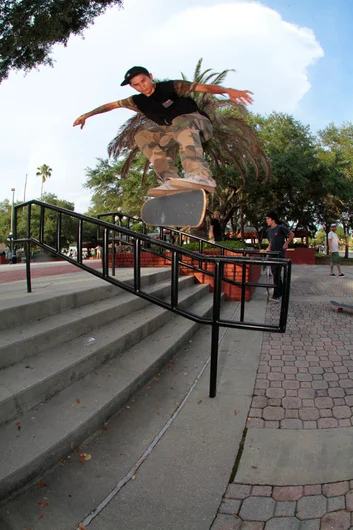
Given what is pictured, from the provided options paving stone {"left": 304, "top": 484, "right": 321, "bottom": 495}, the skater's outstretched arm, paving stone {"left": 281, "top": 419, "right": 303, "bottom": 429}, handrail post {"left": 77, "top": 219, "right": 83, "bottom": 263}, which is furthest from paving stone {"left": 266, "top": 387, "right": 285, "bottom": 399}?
the skater's outstretched arm

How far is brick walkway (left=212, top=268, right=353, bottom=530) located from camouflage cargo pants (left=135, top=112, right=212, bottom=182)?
218 centimetres

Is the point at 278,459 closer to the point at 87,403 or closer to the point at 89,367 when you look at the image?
the point at 87,403

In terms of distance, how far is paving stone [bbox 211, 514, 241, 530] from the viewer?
1571 millimetres

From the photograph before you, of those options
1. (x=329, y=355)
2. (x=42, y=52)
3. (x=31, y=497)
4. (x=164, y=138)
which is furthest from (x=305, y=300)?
(x=42, y=52)

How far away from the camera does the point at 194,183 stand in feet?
10.6

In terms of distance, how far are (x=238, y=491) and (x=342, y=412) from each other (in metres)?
1.22

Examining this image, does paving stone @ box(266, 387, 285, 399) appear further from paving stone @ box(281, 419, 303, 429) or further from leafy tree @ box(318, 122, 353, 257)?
leafy tree @ box(318, 122, 353, 257)

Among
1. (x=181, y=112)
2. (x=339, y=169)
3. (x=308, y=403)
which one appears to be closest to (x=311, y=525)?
(x=308, y=403)

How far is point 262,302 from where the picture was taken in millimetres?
7016

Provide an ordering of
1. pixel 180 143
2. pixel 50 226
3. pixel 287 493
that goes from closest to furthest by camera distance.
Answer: pixel 287 493
pixel 180 143
pixel 50 226

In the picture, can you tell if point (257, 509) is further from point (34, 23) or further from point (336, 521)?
point (34, 23)

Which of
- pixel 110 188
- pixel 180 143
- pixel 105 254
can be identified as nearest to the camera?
pixel 105 254

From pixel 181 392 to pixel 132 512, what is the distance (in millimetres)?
1268

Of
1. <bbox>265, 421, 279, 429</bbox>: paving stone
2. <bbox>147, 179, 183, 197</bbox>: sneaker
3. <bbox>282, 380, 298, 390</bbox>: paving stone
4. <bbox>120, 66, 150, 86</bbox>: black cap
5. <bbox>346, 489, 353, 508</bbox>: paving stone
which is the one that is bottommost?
<bbox>265, 421, 279, 429</bbox>: paving stone
